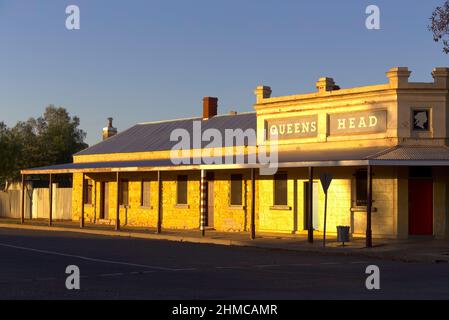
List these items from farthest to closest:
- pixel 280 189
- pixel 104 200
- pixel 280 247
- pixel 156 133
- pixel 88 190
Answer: pixel 88 190 < pixel 156 133 < pixel 104 200 < pixel 280 189 < pixel 280 247

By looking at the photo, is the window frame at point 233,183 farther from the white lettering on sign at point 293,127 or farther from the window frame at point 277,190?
the white lettering on sign at point 293,127

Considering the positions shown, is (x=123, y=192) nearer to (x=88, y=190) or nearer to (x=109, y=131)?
(x=88, y=190)

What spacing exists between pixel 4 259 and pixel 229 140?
51.9 feet

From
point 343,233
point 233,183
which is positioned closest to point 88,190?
point 233,183

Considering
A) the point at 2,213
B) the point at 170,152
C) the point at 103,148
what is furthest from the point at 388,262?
the point at 2,213

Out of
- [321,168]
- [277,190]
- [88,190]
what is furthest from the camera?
[88,190]

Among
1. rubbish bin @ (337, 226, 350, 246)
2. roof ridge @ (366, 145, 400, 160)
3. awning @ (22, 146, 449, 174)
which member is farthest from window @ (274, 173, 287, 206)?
rubbish bin @ (337, 226, 350, 246)

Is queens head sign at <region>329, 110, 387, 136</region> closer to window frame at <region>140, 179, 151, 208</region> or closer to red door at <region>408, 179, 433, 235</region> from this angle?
red door at <region>408, 179, 433, 235</region>

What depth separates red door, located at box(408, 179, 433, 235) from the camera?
2606 cm

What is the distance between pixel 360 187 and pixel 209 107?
44.3ft

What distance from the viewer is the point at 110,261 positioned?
1908 centimetres

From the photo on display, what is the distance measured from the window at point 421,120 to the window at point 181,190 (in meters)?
12.3

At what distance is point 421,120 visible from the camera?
26016 mm

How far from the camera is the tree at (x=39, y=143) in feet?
208
